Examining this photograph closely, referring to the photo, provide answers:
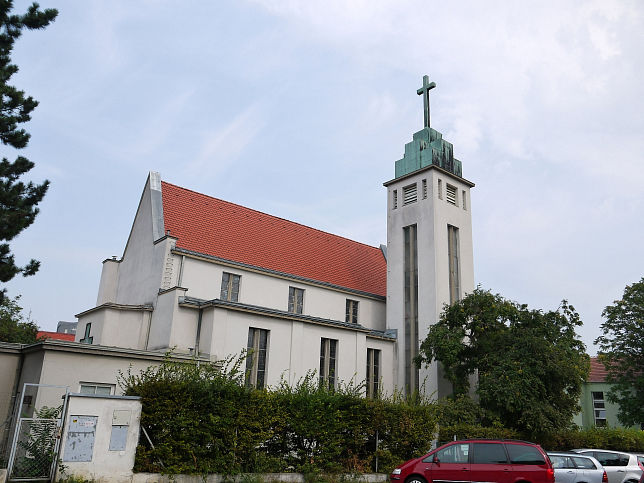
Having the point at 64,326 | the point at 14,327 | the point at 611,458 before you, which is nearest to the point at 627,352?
the point at 611,458

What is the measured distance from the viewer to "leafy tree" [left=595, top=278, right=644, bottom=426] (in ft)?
116

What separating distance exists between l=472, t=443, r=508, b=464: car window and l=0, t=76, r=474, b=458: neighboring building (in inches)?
359

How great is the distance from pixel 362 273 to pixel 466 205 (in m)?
8.65

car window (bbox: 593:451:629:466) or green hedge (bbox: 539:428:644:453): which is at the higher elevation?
green hedge (bbox: 539:428:644:453)

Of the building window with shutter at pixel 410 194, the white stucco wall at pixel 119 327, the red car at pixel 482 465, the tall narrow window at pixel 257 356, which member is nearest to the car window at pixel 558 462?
the red car at pixel 482 465

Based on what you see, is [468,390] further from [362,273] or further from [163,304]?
[163,304]

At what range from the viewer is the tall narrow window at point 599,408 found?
150 ft

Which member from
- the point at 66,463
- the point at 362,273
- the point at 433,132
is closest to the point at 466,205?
the point at 433,132

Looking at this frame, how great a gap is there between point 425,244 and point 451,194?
4.64m

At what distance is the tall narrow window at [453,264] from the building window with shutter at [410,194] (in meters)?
2.97

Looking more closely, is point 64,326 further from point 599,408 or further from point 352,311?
point 599,408

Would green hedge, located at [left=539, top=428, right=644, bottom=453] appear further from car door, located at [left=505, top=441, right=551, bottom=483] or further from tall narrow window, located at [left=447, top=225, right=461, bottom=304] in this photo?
car door, located at [left=505, top=441, right=551, bottom=483]

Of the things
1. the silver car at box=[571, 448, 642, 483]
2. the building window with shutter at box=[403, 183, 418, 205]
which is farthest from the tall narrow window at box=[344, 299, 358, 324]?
the silver car at box=[571, 448, 642, 483]

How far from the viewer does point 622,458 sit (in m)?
19.3
